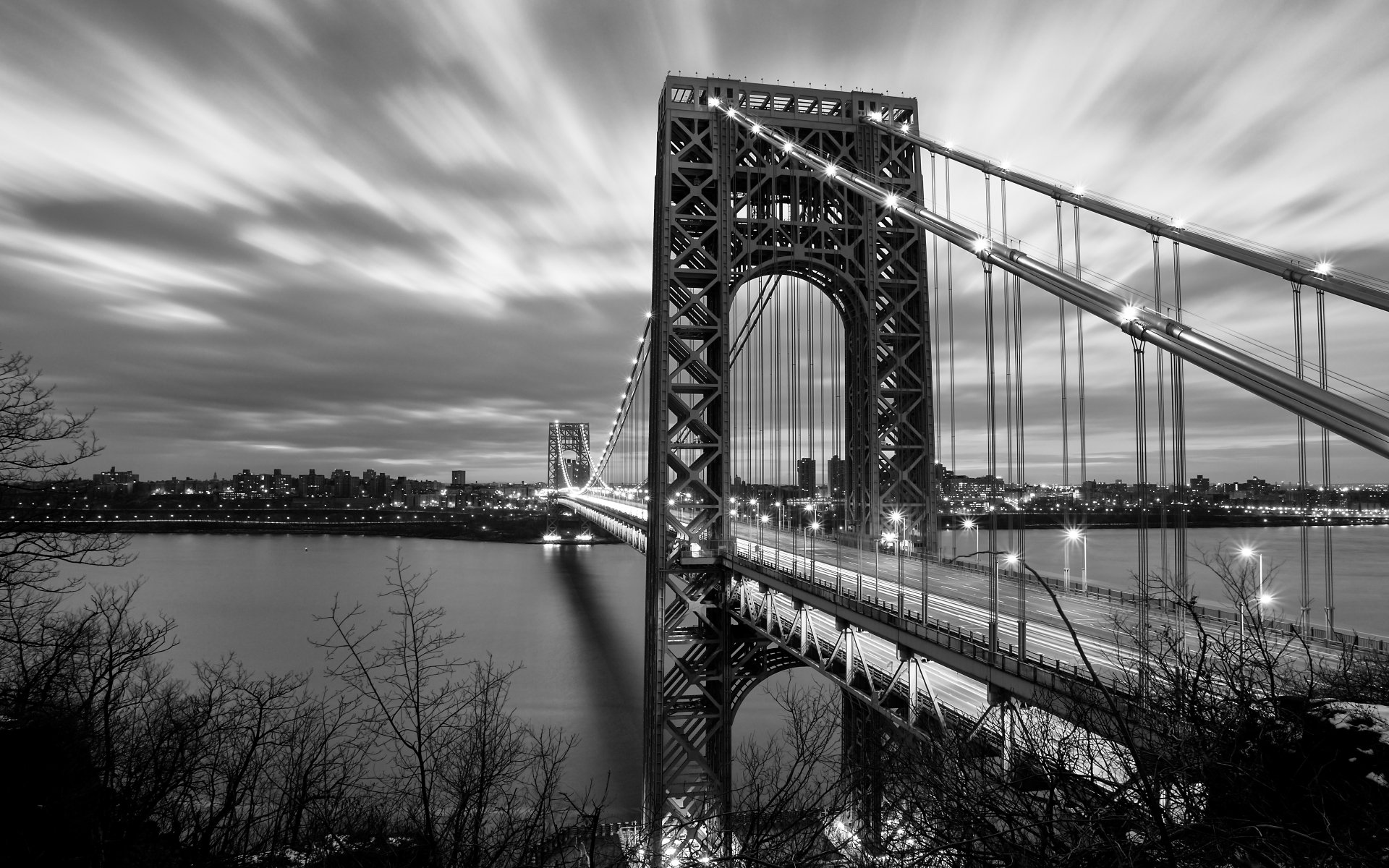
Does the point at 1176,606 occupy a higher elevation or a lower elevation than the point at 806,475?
lower

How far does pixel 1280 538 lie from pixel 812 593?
2810 inches

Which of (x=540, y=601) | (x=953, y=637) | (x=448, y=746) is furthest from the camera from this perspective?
(x=540, y=601)

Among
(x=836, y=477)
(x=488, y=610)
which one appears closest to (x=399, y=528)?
(x=488, y=610)

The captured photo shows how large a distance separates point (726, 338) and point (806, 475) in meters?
12.4

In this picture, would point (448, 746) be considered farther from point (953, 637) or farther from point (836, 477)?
point (836, 477)

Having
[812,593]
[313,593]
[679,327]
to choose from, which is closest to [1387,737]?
[812,593]

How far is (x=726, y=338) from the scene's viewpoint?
2116 cm

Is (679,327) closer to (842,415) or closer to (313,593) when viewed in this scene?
(842,415)

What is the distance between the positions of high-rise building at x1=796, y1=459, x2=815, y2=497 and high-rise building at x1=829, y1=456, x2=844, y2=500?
0.85 meters

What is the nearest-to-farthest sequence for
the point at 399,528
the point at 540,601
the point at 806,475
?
1. the point at 806,475
2. the point at 540,601
3. the point at 399,528

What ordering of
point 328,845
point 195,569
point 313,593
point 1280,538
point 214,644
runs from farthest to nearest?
point 195,569 < point 1280,538 < point 313,593 < point 214,644 < point 328,845

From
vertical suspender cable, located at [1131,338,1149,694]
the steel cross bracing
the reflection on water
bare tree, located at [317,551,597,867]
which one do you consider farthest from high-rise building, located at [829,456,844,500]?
vertical suspender cable, located at [1131,338,1149,694]

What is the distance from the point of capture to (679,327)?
21.0 metres

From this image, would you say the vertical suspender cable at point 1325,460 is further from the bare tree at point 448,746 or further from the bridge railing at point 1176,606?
the bare tree at point 448,746
